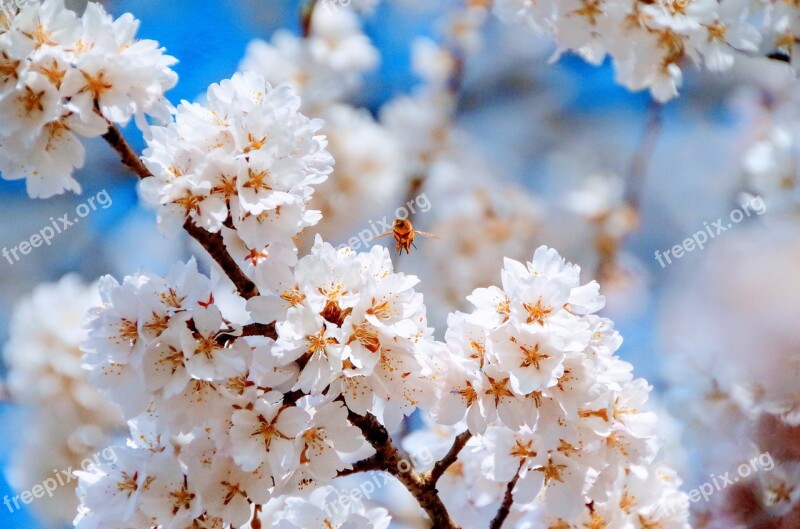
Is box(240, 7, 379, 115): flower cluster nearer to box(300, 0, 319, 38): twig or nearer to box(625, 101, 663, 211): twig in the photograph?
box(300, 0, 319, 38): twig

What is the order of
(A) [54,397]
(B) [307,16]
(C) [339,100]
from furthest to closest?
1. (C) [339,100]
2. (B) [307,16]
3. (A) [54,397]

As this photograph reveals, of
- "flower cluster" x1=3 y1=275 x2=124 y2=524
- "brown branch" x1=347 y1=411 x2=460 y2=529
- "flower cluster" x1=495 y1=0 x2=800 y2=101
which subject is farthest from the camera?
"flower cluster" x1=3 y1=275 x2=124 y2=524

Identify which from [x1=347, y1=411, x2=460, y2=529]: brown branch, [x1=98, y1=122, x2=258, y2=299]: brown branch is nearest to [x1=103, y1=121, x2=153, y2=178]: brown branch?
[x1=98, y1=122, x2=258, y2=299]: brown branch

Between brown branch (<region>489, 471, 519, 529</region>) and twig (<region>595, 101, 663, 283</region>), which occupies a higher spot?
twig (<region>595, 101, 663, 283</region>)

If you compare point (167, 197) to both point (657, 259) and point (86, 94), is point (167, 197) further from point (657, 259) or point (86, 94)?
point (657, 259)

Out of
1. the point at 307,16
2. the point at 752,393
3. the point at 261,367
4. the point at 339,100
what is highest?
the point at 307,16

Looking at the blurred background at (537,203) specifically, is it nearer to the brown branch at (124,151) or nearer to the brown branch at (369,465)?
the brown branch at (369,465)

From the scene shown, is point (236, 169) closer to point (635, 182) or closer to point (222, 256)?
point (222, 256)

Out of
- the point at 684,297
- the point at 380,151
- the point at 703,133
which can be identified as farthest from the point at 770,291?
the point at 380,151

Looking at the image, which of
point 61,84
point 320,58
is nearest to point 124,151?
point 61,84
